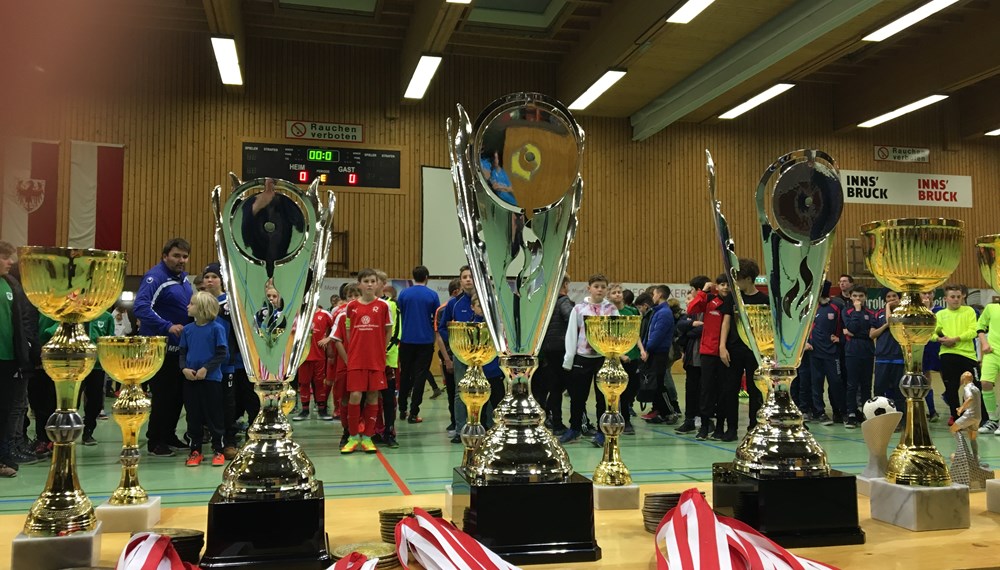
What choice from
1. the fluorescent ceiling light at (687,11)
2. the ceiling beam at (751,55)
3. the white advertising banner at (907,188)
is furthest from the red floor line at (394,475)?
the white advertising banner at (907,188)

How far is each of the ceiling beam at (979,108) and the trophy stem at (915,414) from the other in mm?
14469

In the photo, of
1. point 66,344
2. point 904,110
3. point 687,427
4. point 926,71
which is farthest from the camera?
point 904,110

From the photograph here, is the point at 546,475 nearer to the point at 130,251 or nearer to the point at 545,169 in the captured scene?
the point at 545,169

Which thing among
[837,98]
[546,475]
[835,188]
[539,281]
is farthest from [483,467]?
[837,98]

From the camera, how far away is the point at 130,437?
174 cm

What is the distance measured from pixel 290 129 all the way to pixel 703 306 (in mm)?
7691

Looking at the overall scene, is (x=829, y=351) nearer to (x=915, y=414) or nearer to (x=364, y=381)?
(x=364, y=381)

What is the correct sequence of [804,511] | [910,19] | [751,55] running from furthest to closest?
1. [751,55]
2. [910,19]
3. [804,511]

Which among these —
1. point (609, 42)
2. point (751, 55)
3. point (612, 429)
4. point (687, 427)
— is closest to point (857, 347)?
point (687, 427)

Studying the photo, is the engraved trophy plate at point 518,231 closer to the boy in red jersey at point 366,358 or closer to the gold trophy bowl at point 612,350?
the gold trophy bowl at point 612,350

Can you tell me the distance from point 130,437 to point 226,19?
8.41 m

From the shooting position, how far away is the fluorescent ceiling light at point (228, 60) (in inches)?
367

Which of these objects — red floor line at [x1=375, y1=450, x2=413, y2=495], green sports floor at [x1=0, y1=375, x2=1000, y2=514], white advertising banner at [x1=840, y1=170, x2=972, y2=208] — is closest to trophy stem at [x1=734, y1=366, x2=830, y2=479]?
green sports floor at [x1=0, y1=375, x2=1000, y2=514]

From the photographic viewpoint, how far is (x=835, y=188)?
1545mm
